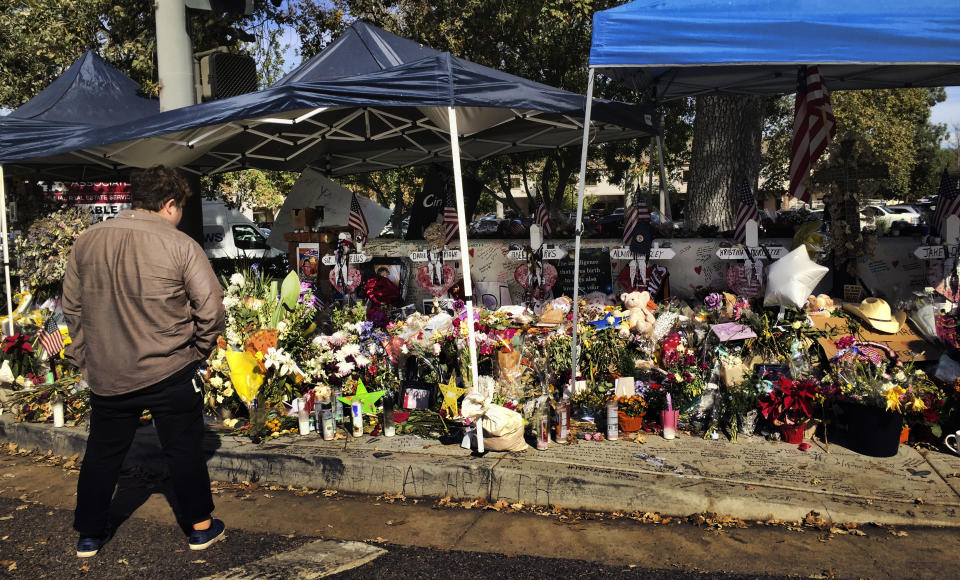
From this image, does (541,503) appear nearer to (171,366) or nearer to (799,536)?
(799,536)

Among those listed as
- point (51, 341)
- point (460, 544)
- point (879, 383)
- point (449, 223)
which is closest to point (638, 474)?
point (460, 544)

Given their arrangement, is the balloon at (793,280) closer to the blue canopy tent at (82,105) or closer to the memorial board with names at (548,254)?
the memorial board with names at (548,254)

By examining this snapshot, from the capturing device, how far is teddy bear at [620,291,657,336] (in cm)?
550

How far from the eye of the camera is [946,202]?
19.1 feet

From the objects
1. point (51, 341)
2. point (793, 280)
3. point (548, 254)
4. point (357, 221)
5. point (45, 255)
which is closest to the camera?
point (793, 280)

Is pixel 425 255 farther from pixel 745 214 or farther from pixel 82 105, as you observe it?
pixel 82 105

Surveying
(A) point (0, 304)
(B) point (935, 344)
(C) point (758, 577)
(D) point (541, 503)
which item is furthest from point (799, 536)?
(A) point (0, 304)

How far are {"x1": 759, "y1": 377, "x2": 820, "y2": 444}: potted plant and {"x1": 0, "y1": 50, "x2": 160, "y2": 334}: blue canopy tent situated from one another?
657 cm

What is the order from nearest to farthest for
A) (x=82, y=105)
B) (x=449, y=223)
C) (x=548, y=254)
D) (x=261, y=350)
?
(x=261, y=350), (x=548, y=254), (x=449, y=223), (x=82, y=105)

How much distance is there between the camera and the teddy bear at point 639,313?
5496 mm

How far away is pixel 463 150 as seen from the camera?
9320mm

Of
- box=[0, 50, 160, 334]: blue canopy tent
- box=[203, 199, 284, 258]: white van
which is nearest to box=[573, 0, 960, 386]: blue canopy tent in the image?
box=[0, 50, 160, 334]: blue canopy tent

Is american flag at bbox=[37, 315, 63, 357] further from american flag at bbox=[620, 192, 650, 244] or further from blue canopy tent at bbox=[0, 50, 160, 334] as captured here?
american flag at bbox=[620, 192, 650, 244]

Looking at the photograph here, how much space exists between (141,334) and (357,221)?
4.55 m
